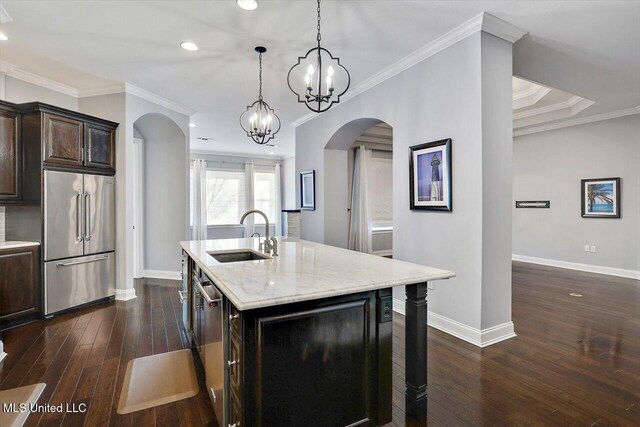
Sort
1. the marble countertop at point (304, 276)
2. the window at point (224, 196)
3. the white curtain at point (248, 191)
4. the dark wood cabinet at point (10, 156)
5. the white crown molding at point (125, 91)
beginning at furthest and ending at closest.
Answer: the white curtain at point (248, 191), the window at point (224, 196), the white crown molding at point (125, 91), the dark wood cabinet at point (10, 156), the marble countertop at point (304, 276)

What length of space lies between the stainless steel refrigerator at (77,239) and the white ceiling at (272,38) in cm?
139

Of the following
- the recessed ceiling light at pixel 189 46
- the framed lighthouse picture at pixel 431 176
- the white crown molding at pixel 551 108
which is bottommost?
the framed lighthouse picture at pixel 431 176

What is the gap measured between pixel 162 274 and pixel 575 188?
784cm

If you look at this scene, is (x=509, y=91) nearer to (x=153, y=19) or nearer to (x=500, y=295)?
(x=500, y=295)

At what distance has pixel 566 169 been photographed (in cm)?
627

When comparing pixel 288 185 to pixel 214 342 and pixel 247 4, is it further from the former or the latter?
pixel 214 342

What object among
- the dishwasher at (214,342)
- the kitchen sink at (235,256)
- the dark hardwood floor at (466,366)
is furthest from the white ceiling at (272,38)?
the dark hardwood floor at (466,366)

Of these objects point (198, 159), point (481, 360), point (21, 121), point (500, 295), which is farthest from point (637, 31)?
point (198, 159)

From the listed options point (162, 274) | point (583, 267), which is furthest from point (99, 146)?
point (583, 267)

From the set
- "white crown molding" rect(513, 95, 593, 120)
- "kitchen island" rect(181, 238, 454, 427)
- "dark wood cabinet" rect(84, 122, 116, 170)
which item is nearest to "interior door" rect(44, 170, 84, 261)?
"dark wood cabinet" rect(84, 122, 116, 170)

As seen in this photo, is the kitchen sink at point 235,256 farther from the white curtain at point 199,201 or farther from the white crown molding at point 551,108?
the white curtain at point 199,201

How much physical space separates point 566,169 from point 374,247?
13.8ft

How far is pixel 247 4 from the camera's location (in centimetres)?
258

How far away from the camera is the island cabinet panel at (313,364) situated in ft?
4.65
